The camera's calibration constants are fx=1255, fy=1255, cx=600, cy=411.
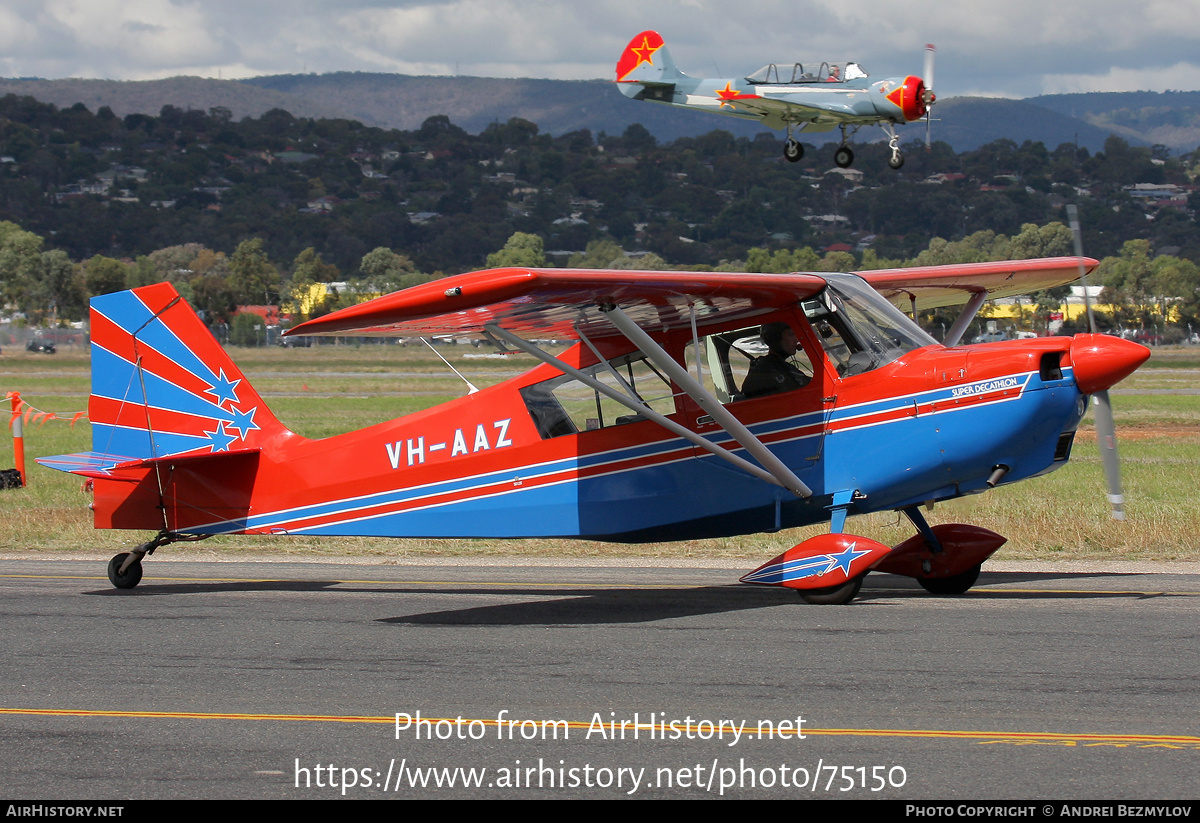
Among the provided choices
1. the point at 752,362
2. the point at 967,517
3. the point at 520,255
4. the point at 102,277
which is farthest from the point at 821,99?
the point at 520,255

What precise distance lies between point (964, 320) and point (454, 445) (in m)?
4.83

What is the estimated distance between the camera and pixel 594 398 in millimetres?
10172

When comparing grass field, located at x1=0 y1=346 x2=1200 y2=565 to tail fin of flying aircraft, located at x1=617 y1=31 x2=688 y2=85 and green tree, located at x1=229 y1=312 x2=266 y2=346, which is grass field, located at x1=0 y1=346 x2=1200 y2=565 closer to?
tail fin of flying aircraft, located at x1=617 y1=31 x2=688 y2=85

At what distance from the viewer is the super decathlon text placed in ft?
33.9

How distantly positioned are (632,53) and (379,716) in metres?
49.8

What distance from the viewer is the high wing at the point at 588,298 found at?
7836mm

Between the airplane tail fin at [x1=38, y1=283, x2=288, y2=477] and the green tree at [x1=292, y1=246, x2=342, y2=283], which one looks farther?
the green tree at [x1=292, y1=246, x2=342, y2=283]

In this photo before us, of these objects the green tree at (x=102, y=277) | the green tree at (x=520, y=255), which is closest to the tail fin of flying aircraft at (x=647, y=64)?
the green tree at (x=520, y=255)

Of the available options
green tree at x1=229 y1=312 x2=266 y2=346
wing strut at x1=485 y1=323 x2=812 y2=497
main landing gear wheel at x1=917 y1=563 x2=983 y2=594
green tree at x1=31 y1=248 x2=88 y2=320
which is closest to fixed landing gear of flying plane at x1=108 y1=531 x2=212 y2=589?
wing strut at x1=485 y1=323 x2=812 y2=497

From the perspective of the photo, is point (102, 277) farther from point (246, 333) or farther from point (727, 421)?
point (727, 421)

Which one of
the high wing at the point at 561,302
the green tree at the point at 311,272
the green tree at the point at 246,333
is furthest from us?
Answer: the green tree at the point at 311,272

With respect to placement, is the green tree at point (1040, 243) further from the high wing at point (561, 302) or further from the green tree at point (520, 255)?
the high wing at point (561, 302)

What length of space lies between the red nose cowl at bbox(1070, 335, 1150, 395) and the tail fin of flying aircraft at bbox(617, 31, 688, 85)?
1741 inches

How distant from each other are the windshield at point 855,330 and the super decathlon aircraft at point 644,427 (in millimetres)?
15
